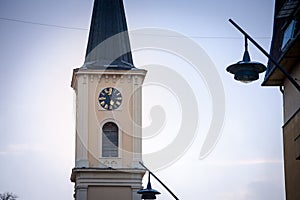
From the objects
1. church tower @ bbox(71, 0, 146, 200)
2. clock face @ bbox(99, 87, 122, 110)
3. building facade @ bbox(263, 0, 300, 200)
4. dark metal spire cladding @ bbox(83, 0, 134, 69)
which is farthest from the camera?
dark metal spire cladding @ bbox(83, 0, 134, 69)

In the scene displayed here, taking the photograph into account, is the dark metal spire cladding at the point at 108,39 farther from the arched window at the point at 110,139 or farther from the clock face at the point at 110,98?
the arched window at the point at 110,139

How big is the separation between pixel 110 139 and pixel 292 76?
30590 mm

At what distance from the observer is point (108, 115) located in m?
53.9

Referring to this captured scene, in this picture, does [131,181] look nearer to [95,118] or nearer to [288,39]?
[95,118]

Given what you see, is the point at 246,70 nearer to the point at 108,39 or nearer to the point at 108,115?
the point at 108,115

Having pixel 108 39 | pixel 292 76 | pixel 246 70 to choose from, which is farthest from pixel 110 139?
pixel 246 70

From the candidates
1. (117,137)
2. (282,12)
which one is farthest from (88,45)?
(282,12)

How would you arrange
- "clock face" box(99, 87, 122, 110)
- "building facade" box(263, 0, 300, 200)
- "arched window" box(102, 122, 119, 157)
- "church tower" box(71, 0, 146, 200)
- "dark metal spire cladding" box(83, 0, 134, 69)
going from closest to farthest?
"building facade" box(263, 0, 300, 200)
"church tower" box(71, 0, 146, 200)
"arched window" box(102, 122, 119, 157)
"clock face" box(99, 87, 122, 110)
"dark metal spire cladding" box(83, 0, 134, 69)

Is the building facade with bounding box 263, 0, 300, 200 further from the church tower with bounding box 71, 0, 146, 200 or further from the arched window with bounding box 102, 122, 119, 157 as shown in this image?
A: the arched window with bounding box 102, 122, 119, 157

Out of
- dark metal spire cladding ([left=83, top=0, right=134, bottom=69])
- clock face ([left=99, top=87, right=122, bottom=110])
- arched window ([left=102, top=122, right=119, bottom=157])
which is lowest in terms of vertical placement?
arched window ([left=102, top=122, right=119, bottom=157])

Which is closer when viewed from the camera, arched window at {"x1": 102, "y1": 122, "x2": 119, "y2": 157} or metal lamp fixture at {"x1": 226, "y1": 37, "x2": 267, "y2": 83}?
metal lamp fixture at {"x1": 226, "y1": 37, "x2": 267, "y2": 83}

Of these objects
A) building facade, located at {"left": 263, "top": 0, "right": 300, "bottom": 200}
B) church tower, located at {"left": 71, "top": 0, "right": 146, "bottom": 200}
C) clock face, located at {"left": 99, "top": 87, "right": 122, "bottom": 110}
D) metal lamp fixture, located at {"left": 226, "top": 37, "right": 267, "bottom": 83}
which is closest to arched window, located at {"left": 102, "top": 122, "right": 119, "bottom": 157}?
church tower, located at {"left": 71, "top": 0, "right": 146, "bottom": 200}

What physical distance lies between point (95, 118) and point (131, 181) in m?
4.55

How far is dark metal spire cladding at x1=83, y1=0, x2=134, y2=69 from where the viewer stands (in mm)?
54312
